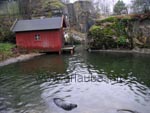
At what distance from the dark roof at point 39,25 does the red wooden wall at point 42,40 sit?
629 mm

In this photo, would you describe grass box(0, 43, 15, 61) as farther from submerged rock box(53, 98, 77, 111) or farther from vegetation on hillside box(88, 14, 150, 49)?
submerged rock box(53, 98, 77, 111)

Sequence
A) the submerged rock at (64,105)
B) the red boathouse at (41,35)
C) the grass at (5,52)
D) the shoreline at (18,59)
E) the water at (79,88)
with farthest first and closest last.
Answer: the red boathouse at (41,35) → the grass at (5,52) → the shoreline at (18,59) → the water at (79,88) → the submerged rock at (64,105)

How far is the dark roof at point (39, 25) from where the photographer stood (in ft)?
120

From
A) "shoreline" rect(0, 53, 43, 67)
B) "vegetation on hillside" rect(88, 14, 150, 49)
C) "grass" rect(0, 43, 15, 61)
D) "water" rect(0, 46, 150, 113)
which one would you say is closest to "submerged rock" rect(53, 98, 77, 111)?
"water" rect(0, 46, 150, 113)

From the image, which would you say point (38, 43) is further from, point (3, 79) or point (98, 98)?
point (98, 98)

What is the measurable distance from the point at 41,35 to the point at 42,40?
2.50ft

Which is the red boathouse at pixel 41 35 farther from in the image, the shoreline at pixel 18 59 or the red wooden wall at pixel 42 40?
the shoreline at pixel 18 59

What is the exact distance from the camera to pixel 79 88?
54.5 ft

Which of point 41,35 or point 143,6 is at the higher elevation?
point 143,6

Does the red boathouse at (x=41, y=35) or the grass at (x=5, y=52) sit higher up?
the red boathouse at (x=41, y=35)

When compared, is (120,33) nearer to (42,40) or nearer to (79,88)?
(42,40)

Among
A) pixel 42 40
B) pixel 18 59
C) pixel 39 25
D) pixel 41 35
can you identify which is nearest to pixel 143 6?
pixel 39 25

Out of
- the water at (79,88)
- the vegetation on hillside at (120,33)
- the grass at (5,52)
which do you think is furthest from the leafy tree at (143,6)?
the grass at (5,52)

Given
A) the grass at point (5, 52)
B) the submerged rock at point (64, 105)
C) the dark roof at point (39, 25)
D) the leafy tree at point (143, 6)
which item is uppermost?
the leafy tree at point (143, 6)
